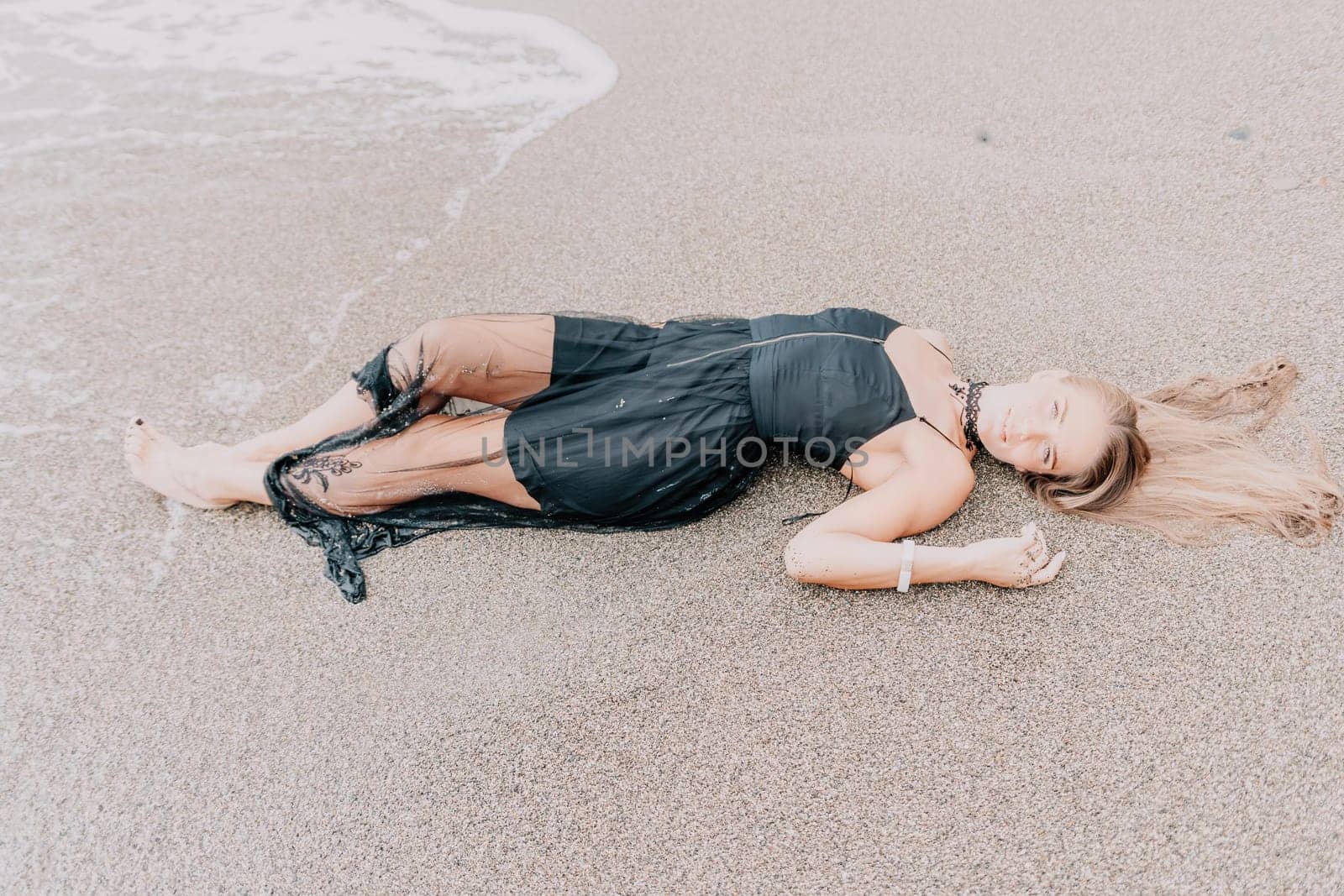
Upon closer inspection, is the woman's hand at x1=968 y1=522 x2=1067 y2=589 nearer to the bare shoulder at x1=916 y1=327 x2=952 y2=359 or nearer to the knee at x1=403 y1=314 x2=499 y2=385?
the bare shoulder at x1=916 y1=327 x2=952 y2=359

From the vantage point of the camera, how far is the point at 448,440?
2191 mm

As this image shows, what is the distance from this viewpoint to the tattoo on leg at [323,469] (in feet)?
7.11

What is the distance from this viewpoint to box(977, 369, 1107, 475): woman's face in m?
2.10

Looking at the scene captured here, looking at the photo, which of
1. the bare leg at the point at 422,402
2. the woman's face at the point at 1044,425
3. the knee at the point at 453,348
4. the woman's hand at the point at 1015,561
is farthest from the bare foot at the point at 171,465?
the woman's face at the point at 1044,425

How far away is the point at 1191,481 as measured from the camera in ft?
7.25

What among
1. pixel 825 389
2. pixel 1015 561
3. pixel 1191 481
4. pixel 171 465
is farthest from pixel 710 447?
pixel 171 465

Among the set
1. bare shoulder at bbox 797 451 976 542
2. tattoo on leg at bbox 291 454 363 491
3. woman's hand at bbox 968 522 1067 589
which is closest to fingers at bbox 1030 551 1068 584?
woman's hand at bbox 968 522 1067 589

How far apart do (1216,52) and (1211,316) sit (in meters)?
1.78

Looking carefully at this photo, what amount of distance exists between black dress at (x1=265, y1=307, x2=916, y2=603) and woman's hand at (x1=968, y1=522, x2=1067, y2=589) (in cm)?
42

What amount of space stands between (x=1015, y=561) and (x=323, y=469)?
185 centimetres

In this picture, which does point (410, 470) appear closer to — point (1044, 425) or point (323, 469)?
point (323, 469)

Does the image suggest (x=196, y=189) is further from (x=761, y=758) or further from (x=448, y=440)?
(x=761, y=758)

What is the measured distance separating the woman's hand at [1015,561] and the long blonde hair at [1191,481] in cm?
26

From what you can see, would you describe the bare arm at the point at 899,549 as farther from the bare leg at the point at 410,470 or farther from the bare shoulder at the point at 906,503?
the bare leg at the point at 410,470
